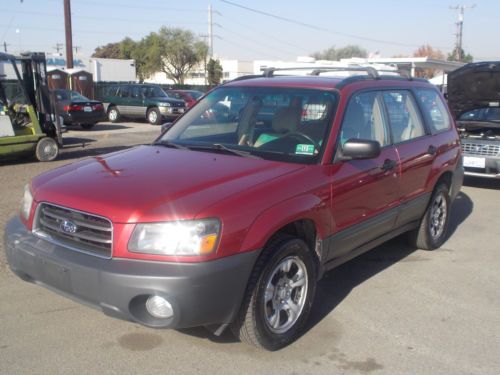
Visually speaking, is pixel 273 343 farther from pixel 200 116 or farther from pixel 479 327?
pixel 200 116

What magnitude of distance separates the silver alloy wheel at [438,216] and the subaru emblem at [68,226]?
3.91 meters

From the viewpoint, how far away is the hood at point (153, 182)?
123 inches

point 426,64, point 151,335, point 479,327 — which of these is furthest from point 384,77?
point 426,64

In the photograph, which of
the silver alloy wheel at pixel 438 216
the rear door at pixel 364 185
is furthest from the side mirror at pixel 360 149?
the silver alloy wheel at pixel 438 216

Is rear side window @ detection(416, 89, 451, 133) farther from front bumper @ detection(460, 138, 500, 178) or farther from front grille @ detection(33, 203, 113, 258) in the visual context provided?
front grille @ detection(33, 203, 113, 258)

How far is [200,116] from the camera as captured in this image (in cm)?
493

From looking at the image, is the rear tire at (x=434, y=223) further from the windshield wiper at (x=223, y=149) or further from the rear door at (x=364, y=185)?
the windshield wiper at (x=223, y=149)

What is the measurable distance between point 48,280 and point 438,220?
4.33m

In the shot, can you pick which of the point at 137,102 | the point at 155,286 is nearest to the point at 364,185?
the point at 155,286

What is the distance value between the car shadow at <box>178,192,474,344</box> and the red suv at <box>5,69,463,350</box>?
37 centimetres

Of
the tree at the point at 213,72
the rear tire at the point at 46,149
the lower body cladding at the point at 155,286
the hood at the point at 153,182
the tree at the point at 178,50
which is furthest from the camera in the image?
the tree at the point at 178,50

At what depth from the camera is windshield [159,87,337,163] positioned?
412 cm

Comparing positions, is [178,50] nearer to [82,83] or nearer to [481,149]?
[82,83]

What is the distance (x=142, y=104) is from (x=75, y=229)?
20.7 meters
